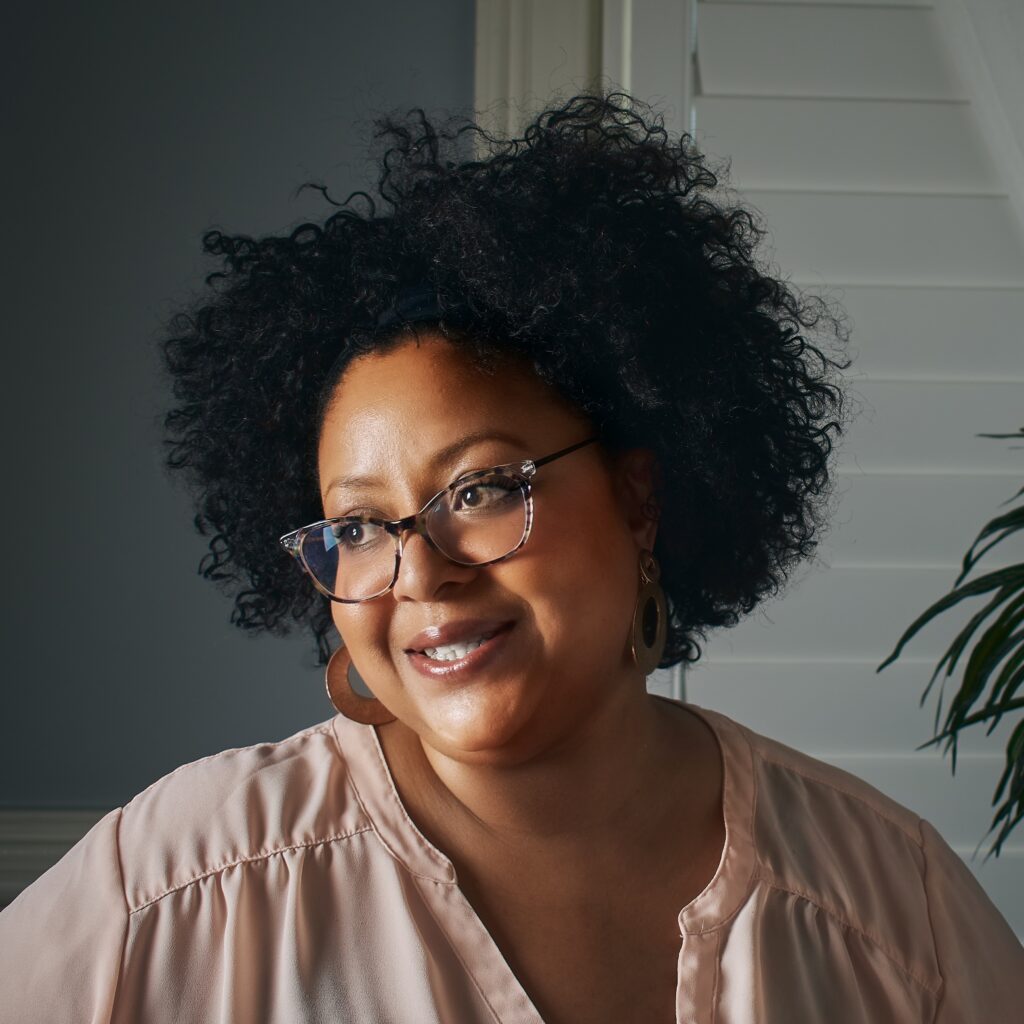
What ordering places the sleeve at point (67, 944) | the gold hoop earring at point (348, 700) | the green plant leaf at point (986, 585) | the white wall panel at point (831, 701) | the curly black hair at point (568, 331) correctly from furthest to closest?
the white wall panel at point (831, 701), the green plant leaf at point (986, 585), the gold hoop earring at point (348, 700), the curly black hair at point (568, 331), the sleeve at point (67, 944)

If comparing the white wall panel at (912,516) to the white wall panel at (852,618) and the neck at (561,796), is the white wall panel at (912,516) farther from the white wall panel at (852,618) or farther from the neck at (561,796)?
the neck at (561,796)

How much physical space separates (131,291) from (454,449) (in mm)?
1246

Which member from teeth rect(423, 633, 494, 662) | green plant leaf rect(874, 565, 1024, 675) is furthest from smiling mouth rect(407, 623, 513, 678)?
green plant leaf rect(874, 565, 1024, 675)

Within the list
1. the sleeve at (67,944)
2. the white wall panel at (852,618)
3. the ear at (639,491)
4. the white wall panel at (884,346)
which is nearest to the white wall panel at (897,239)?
the white wall panel at (884,346)

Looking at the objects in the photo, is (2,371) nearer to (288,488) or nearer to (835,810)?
(288,488)

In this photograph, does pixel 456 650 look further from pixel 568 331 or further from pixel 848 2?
pixel 848 2

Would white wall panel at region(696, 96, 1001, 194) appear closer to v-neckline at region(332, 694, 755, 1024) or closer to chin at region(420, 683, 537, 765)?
v-neckline at region(332, 694, 755, 1024)

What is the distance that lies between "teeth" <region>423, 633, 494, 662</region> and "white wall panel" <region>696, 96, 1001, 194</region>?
1.25 metres

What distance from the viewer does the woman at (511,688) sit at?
1126 millimetres

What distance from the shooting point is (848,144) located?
2104 millimetres

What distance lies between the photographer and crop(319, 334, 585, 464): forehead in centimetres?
113

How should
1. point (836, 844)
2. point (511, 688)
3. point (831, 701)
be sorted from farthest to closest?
point (831, 701)
point (836, 844)
point (511, 688)

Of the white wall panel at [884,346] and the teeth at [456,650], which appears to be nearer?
the teeth at [456,650]

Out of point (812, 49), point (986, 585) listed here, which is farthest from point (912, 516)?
point (812, 49)
